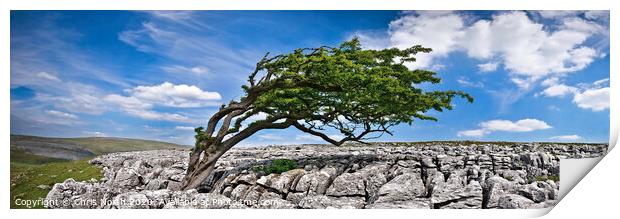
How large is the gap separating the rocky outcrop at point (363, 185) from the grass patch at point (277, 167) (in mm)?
209

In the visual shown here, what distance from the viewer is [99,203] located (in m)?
11.2

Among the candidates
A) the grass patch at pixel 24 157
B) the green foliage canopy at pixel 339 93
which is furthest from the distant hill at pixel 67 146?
the green foliage canopy at pixel 339 93

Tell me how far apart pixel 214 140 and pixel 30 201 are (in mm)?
4584

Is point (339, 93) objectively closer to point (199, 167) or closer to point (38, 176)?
point (199, 167)

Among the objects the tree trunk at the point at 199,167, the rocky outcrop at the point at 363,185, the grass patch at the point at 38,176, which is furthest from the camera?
the tree trunk at the point at 199,167

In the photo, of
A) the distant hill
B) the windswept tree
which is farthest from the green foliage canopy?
the distant hill

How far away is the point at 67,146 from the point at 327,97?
811cm

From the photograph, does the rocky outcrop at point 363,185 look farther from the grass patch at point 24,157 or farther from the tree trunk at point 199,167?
the grass patch at point 24,157

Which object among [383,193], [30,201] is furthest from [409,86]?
Answer: [30,201]

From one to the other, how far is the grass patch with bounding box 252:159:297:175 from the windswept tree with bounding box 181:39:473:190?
3.21 ft

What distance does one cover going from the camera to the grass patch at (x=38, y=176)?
11.4m

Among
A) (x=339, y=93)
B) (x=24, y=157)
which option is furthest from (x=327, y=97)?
(x=24, y=157)

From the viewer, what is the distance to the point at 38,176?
13188 millimetres

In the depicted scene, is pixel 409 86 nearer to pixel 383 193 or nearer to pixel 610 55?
pixel 383 193
